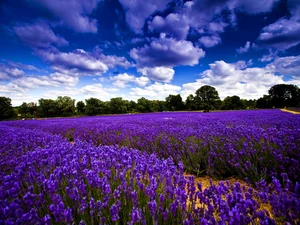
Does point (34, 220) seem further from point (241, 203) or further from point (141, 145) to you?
point (141, 145)

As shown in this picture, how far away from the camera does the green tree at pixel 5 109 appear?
33.3 metres

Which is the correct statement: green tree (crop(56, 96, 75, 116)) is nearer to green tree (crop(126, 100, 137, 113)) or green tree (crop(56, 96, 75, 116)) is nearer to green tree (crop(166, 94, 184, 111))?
green tree (crop(126, 100, 137, 113))

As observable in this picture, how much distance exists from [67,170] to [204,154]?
95.8 inches

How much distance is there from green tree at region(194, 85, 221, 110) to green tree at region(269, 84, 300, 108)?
1588cm

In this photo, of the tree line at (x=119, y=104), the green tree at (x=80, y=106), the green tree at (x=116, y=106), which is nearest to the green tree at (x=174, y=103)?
the tree line at (x=119, y=104)

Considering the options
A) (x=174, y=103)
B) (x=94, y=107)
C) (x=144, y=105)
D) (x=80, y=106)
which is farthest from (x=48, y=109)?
(x=174, y=103)

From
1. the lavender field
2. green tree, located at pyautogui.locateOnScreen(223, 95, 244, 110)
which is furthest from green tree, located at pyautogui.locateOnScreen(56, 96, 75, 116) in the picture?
green tree, located at pyautogui.locateOnScreen(223, 95, 244, 110)

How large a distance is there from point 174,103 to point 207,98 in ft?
43.4

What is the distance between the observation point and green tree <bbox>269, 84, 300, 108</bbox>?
4320 centimetres

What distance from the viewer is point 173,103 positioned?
183ft

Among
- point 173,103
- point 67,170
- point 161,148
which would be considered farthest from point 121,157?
point 173,103

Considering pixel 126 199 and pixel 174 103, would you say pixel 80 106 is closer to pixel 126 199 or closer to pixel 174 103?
pixel 174 103

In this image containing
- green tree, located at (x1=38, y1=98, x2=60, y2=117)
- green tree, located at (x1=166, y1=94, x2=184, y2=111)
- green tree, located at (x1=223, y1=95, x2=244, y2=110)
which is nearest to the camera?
green tree, located at (x1=38, y1=98, x2=60, y2=117)

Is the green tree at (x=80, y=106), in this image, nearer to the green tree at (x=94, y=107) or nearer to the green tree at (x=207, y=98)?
the green tree at (x=94, y=107)
